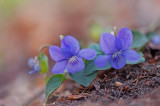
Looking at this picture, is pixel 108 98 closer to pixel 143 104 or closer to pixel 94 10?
pixel 143 104

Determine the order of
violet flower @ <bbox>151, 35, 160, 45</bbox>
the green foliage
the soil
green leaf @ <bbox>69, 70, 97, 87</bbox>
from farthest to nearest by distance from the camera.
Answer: the green foliage < violet flower @ <bbox>151, 35, 160, 45</bbox> < green leaf @ <bbox>69, 70, 97, 87</bbox> < the soil

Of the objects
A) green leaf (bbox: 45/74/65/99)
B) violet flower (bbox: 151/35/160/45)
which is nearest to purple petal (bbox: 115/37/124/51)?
green leaf (bbox: 45/74/65/99)

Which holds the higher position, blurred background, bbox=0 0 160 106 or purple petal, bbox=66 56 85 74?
blurred background, bbox=0 0 160 106

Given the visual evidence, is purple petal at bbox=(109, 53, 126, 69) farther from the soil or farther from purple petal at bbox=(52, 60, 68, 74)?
purple petal at bbox=(52, 60, 68, 74)

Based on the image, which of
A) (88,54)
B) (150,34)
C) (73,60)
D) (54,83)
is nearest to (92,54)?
(88,54)

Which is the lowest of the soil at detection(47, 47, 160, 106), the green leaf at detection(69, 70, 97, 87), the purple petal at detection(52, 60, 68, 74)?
the soil at detection(47, 47, 160, 106)

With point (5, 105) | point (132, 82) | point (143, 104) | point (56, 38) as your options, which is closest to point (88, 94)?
point (132, 82)

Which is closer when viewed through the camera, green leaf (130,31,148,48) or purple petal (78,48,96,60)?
purple petal (78,48,96,60)

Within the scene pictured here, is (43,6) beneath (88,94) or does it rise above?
above
